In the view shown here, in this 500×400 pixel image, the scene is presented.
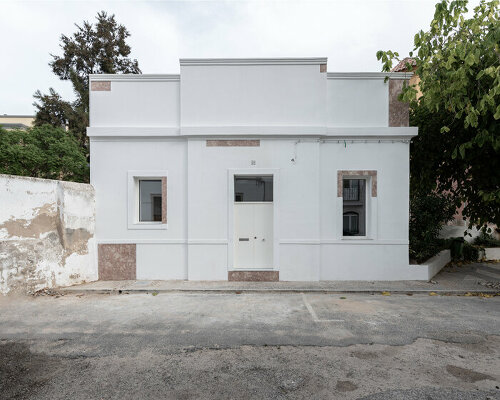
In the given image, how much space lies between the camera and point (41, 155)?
11.8 meters

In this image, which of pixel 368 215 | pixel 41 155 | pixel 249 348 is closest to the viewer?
pixel 249 348

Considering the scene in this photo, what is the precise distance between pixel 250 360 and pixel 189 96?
A: 6897mm

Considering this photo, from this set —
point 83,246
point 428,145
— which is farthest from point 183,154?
point 428,145

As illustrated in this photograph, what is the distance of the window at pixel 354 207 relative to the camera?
809 centimetres

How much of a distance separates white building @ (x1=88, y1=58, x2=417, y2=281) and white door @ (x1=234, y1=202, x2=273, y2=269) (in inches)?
1.2

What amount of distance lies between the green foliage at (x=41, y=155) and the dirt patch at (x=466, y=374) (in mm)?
14506

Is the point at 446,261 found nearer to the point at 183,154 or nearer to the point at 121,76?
the point at 183,154

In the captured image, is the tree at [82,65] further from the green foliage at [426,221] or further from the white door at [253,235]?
the green foliage at [426,221]

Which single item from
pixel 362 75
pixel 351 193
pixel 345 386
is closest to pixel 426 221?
pixel 351 193

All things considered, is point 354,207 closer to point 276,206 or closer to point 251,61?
point 276,206

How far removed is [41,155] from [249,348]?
41.5 feet

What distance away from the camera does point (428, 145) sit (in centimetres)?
862

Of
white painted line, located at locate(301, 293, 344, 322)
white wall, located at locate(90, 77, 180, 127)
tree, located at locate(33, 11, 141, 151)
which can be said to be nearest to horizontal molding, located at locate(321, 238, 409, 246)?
white painted line, located at locate(301, 293, 344, 322)

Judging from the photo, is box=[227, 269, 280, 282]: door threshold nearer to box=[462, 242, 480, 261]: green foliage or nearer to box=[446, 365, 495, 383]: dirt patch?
box=[446, 365, 495, 383]: dirt patch
